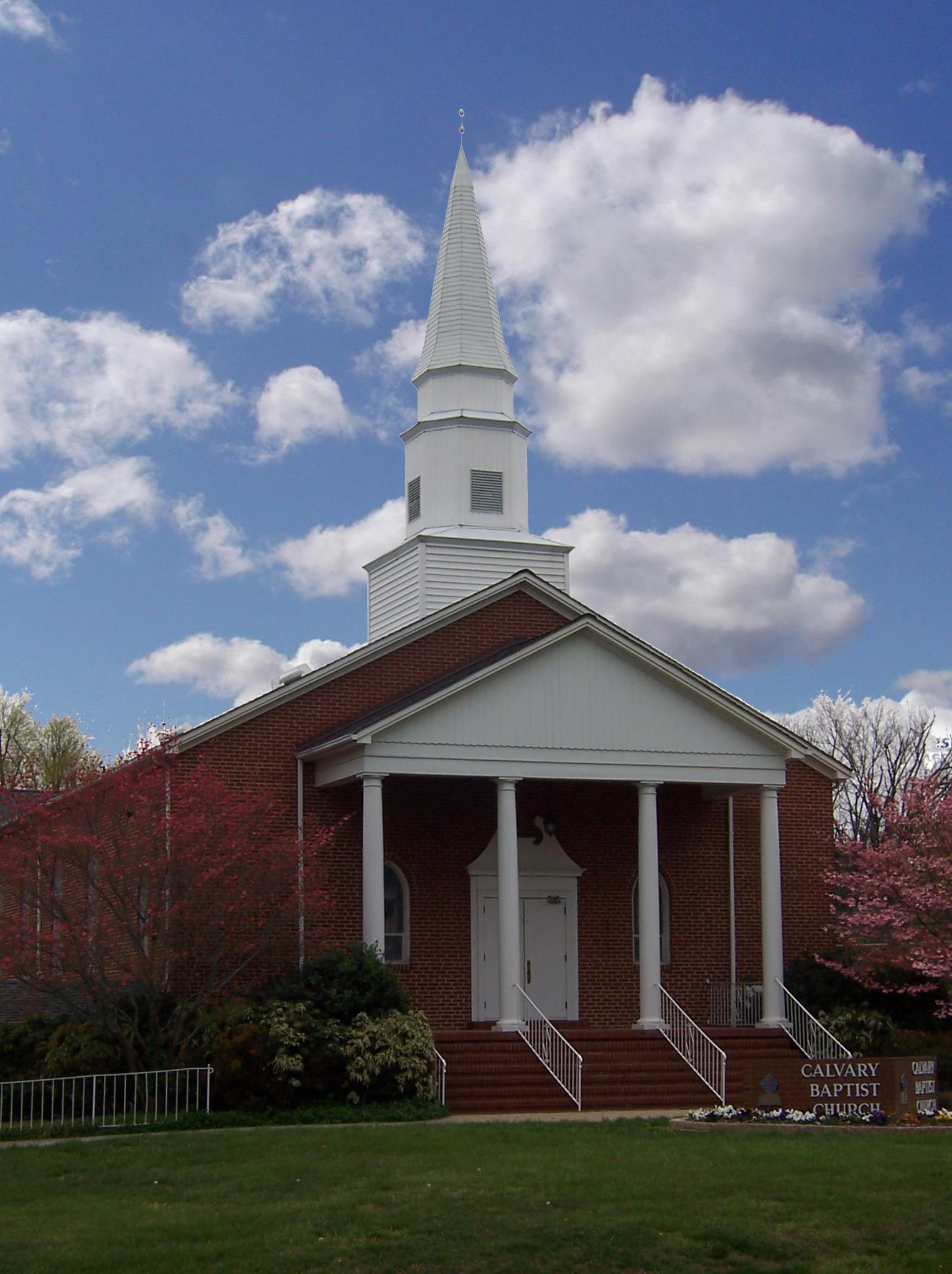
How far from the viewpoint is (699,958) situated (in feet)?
103

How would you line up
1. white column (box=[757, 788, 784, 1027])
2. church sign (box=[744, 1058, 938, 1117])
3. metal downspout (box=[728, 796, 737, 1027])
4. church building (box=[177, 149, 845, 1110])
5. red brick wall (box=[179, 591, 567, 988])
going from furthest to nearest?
metal downspout (box=[728, 796, 737, 1027])
white column (box=[757, 788, 784, 1027])
red brick wall (box=[179, 591, 567, 988])
church building (box=[177, 149, 845, 1110])
church sign (box=[744, 1058, 938, 1117])

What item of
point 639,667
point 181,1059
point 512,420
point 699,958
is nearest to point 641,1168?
point 181,1059

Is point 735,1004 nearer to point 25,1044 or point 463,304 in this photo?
point 25,1044

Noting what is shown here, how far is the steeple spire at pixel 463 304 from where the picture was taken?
36406 mm

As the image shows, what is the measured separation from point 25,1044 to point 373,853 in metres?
5.99

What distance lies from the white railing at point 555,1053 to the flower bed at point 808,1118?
4.25 m

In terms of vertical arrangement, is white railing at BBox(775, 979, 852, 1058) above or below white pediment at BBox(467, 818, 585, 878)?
below

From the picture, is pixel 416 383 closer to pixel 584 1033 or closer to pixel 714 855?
pixel 714 855

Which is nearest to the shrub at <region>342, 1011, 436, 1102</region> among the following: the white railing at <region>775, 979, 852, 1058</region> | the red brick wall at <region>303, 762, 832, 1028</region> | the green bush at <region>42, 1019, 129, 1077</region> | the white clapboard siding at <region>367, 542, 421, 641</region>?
the green bush at <region>42, 1019, 129, 1077</region>

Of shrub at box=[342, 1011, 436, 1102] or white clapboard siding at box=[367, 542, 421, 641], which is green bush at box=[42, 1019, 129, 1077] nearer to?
shrub at box=[342, 1011, 436, 1102]

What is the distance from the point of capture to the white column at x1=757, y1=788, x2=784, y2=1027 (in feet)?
95.2

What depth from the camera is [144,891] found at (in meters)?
24.5

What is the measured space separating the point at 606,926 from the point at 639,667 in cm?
528

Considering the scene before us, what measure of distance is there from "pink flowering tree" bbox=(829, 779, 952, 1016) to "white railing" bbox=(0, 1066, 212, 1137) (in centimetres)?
1192
